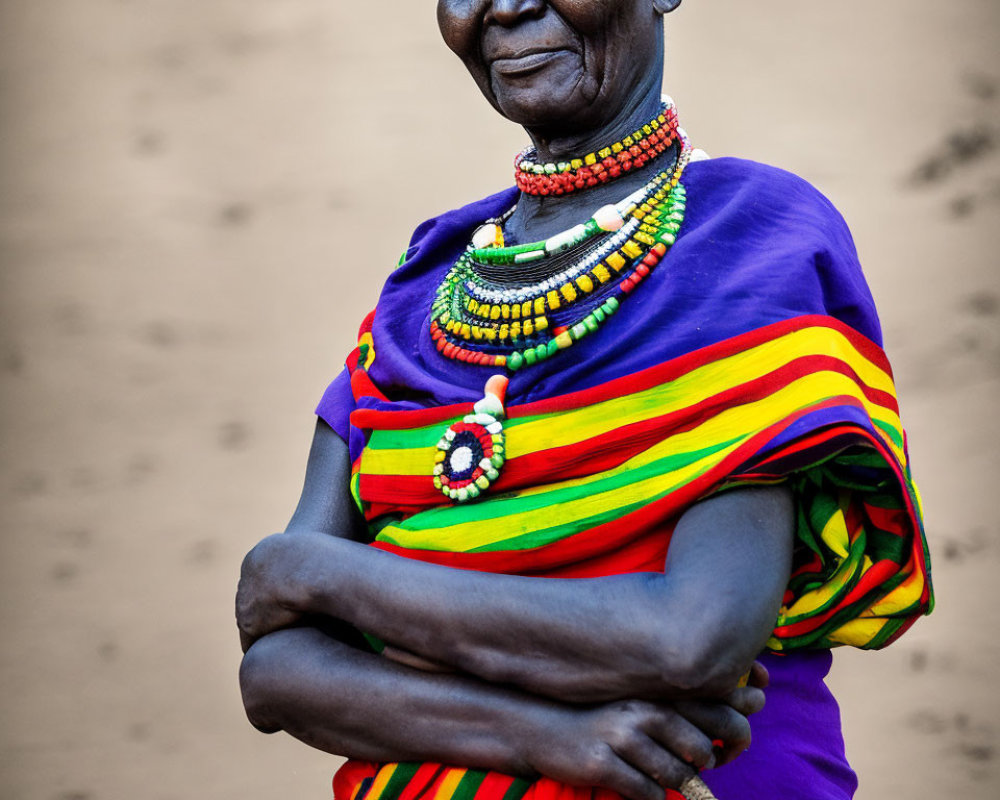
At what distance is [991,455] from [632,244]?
191cm

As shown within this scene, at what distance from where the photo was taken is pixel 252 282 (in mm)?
3947

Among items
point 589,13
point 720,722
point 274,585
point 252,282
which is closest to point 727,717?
point 720,722

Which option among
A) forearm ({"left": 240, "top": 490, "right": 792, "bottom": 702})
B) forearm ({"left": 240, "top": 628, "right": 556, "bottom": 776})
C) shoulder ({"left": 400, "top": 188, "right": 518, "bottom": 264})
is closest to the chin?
shoulder ({"left": 400, "top": 188, "right": 518, "bottom": 264})

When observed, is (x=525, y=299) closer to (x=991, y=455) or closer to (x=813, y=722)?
(x=813, y=722)

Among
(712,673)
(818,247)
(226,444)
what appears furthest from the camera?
(226,444)

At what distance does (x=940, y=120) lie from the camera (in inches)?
145

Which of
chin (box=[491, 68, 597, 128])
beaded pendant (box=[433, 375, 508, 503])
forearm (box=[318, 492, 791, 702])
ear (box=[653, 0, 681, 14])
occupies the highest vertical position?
ear (box=[653, 0, 681, 14])

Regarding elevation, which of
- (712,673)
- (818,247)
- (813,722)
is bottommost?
(813,722)

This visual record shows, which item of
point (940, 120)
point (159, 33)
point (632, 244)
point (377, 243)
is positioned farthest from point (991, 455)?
point (159, 33)

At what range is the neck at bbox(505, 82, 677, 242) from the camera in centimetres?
212

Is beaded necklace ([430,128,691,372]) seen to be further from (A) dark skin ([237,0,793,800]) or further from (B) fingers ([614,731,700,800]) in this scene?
(B) fingers ([614,731,700,800])

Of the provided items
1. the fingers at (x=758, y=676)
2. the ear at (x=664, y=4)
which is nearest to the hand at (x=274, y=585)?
the fingers at (x=758, y=676)

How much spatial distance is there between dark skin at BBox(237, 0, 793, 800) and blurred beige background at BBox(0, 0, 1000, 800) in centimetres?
180

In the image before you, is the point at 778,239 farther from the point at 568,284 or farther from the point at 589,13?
the point at 589,13
